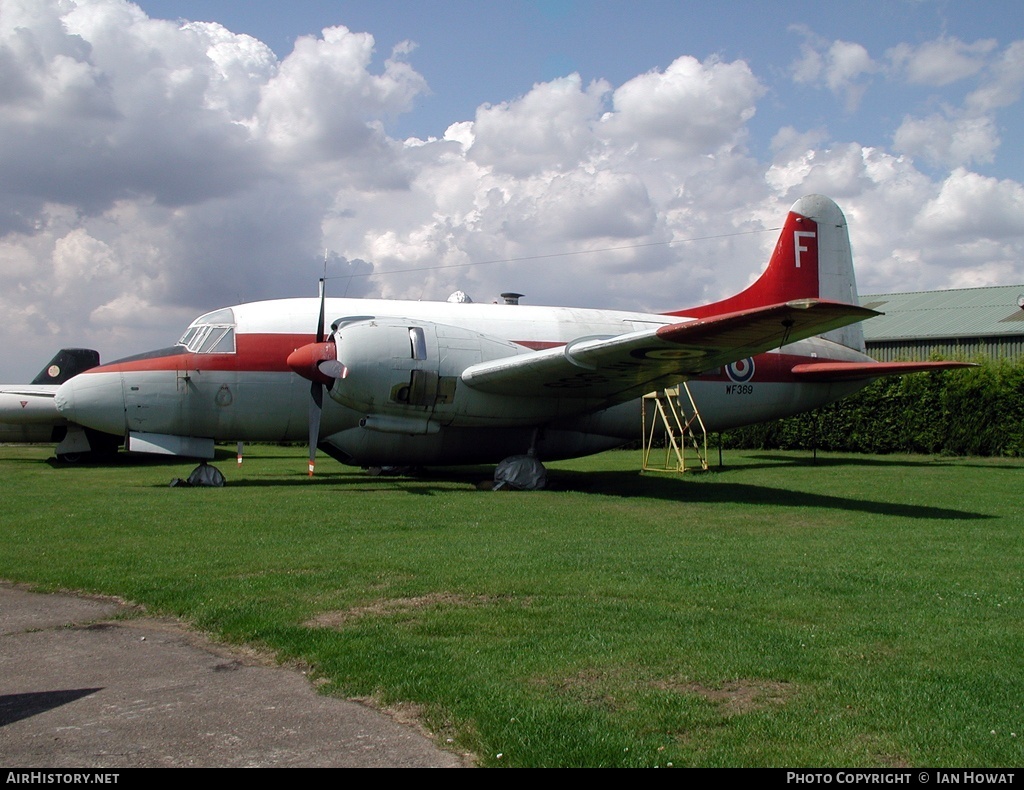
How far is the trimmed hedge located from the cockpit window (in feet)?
56.6

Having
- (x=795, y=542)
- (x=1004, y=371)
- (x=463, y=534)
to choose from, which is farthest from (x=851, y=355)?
(x=463, y=534)

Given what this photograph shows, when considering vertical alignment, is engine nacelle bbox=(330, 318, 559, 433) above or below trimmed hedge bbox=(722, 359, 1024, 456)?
above

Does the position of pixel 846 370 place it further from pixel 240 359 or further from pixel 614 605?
pixel 614 605

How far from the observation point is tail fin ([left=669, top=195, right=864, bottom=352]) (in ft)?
68.4

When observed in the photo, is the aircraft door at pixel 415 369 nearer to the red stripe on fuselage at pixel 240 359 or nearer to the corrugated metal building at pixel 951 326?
the red stripe on fuselage at pixel 240 359

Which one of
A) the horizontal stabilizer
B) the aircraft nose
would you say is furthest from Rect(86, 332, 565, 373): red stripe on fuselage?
the horizontal stabilizer

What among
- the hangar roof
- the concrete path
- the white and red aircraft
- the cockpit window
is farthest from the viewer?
the hangar roof

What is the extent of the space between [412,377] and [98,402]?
604 cm

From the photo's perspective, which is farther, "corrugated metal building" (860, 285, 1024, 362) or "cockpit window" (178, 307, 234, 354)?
"corrugated metal building" (860, 285, 1024, 362)

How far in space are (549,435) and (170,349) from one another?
752cm

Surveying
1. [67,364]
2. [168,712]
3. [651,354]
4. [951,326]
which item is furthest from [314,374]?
[951,326]

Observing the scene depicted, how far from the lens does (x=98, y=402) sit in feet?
53.7

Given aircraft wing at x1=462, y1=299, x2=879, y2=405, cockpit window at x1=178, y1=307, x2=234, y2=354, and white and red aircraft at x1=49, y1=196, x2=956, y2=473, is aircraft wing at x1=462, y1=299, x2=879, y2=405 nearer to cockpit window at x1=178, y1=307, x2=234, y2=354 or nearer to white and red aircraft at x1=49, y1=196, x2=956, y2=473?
white and red aircraft at x1=49, y1=196, x2=956, y2=473
